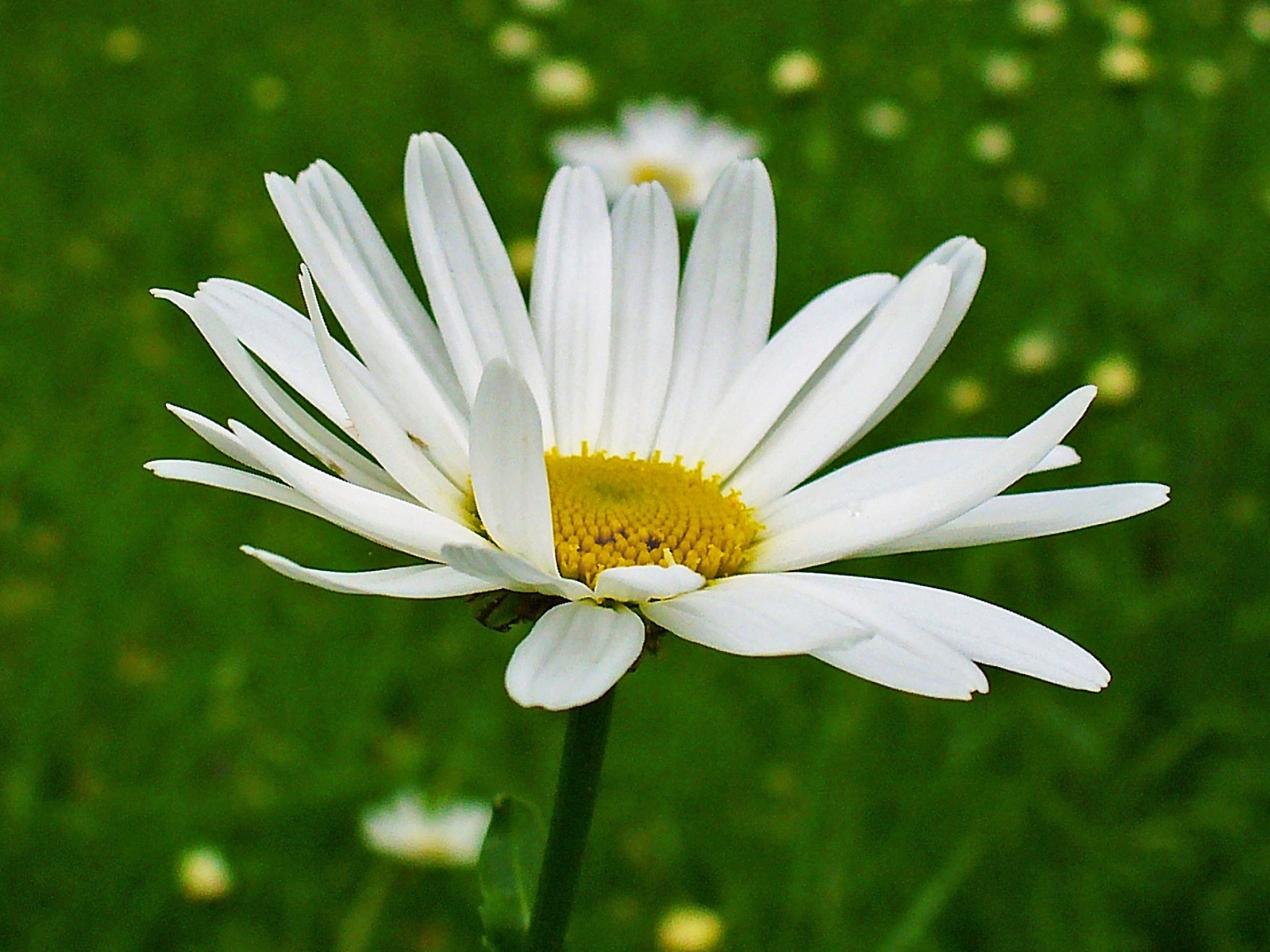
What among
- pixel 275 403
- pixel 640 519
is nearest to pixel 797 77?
pixel 640 519

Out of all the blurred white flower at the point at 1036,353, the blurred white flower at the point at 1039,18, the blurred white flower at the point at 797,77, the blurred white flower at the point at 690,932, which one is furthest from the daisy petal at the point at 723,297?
the blurred white flower at the point at 1039,18

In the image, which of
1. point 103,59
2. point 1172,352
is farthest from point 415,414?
Result: point 103,59

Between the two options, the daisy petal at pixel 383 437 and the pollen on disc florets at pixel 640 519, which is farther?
the pollen on disc florets at pixel 640 519

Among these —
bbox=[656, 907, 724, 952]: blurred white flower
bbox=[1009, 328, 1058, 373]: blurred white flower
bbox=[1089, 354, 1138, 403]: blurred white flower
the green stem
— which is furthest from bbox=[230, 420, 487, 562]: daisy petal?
bbox=[1009, 328, 1058, 373]: blurred white flower

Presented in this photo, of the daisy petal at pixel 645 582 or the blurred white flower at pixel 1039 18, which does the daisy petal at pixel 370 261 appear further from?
the blurred white flower at pixel 1039 18

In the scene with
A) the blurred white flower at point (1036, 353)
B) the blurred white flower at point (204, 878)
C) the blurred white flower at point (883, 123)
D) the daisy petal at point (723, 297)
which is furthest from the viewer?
the blurred white flower at point (883, 123)

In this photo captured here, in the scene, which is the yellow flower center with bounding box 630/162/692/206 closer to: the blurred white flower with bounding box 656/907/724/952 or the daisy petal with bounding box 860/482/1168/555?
the blurred white flower with bounding box 656/907/724/952

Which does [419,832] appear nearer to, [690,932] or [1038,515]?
[690,932]
